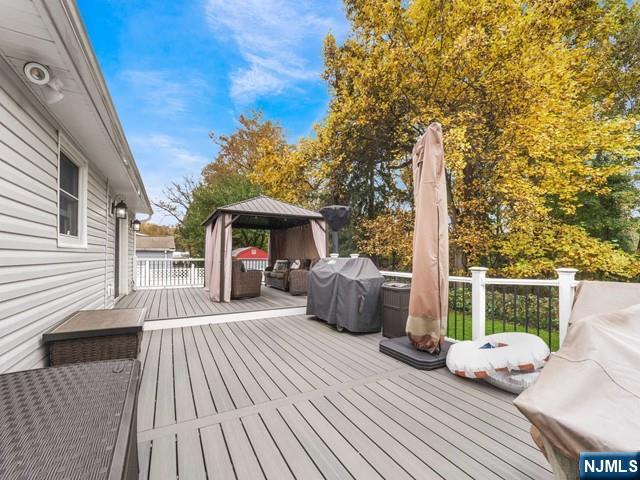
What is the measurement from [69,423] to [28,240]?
6.04 ft

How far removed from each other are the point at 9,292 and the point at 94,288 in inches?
108

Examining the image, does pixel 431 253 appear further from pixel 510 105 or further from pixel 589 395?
pixel 510 105

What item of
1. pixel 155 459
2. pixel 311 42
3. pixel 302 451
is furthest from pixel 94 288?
pixel 311 42

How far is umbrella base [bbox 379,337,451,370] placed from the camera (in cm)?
301

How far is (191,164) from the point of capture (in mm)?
20031

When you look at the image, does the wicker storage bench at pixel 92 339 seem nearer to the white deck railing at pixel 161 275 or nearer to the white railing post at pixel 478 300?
the white railing post at pixel 478 300

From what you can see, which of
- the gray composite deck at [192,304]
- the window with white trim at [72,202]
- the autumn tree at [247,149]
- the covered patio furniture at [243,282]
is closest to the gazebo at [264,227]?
the covered patio furniture at [243,282]

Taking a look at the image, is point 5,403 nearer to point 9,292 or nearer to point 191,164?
point 9,292

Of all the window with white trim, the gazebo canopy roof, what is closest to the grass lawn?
the gazebo canopy roof

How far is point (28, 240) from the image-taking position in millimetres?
2201

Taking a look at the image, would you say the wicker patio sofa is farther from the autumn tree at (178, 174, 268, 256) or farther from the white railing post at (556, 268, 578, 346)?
the white railing post at (556, 268, 578, 346)

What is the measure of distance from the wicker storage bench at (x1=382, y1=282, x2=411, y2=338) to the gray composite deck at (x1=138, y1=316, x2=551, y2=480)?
0.73 metres

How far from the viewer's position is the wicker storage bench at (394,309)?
391 cm

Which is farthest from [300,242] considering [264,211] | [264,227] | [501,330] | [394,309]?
[501,330]
